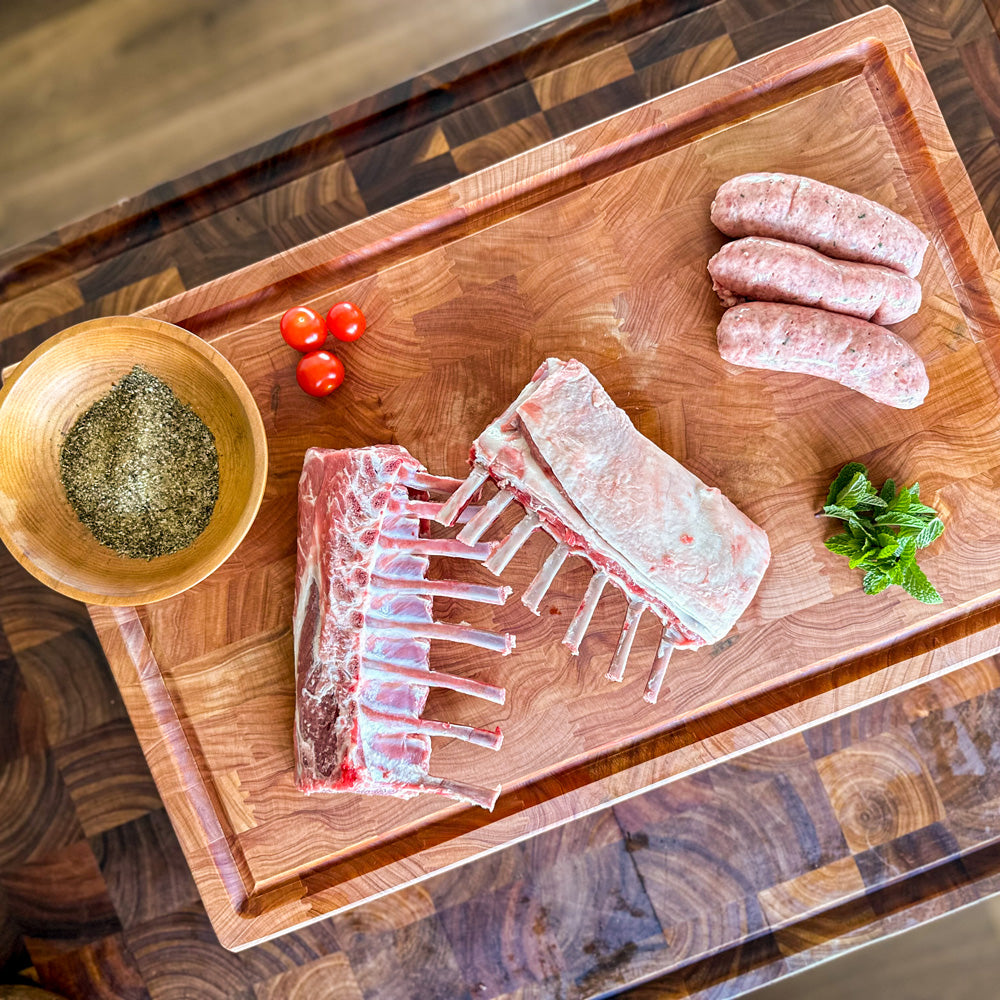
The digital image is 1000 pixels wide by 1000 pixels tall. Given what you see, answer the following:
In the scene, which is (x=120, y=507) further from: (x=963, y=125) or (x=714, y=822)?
(x=963, y=125)

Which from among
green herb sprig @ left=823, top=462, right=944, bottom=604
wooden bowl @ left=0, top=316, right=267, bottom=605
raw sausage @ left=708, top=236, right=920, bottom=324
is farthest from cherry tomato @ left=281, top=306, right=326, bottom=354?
green herb sprig @ left=823, top=462, right=944, bottom=604

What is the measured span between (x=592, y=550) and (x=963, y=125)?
2952 mm

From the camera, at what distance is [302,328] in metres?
3.47

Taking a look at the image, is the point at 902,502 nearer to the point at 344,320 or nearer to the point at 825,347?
the point at 825,347

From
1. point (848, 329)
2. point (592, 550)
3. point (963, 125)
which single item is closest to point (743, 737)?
point (592, 550)

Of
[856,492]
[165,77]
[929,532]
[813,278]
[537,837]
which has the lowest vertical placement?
[537,837]

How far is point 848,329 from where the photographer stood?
129 inches

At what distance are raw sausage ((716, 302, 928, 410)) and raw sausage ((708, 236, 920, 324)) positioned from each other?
0.19ft

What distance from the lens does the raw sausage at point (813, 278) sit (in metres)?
3.29

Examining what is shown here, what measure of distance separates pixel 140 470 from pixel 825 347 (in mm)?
2826

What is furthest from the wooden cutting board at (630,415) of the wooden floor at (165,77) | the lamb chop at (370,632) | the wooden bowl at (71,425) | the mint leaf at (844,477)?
the wooden floor at (165,77)

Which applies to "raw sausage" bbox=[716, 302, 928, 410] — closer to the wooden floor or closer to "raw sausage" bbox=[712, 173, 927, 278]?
"raw sausage" bbox=[712, 173, 927, 278]

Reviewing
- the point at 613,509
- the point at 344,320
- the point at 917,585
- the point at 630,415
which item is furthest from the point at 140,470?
the point at 917,585

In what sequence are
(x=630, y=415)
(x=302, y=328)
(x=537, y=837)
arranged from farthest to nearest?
(x=537, y=837) → (x=630, y=415) → (x=302, y=328)
